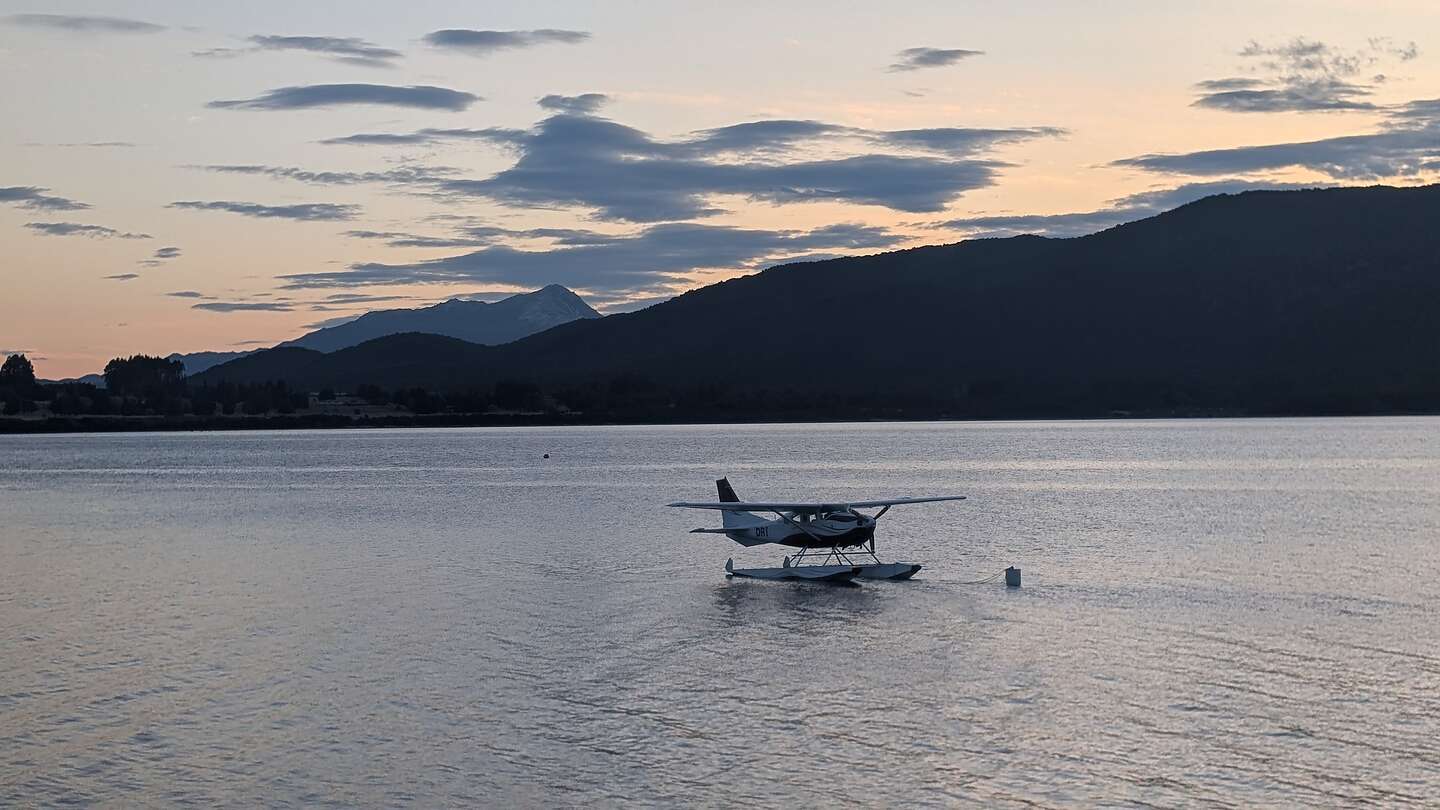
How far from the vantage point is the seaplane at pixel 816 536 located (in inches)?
1467

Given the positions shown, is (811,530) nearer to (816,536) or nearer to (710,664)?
(816,536)

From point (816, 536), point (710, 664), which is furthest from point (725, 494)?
point (710, 664)

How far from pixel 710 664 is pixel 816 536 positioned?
47.7 ft

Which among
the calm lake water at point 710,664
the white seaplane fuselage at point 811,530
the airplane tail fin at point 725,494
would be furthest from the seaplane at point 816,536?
the airplane tail fin at point 725,494

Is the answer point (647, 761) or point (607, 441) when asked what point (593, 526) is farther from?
point (607, 441)

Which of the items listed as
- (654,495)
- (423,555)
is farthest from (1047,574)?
(654,495)

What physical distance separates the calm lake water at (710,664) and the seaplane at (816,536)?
763 millimetres

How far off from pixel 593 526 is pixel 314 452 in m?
106

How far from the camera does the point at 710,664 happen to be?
2498cm

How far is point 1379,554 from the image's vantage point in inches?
1586

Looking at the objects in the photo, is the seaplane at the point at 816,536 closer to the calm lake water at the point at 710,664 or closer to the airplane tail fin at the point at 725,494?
the calm lake water at the point at 710,664

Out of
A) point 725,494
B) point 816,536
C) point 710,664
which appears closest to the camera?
point 710,664

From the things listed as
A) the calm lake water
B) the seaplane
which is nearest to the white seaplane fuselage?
the seaplane

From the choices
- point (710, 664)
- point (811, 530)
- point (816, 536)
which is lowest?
point (710, 664)
